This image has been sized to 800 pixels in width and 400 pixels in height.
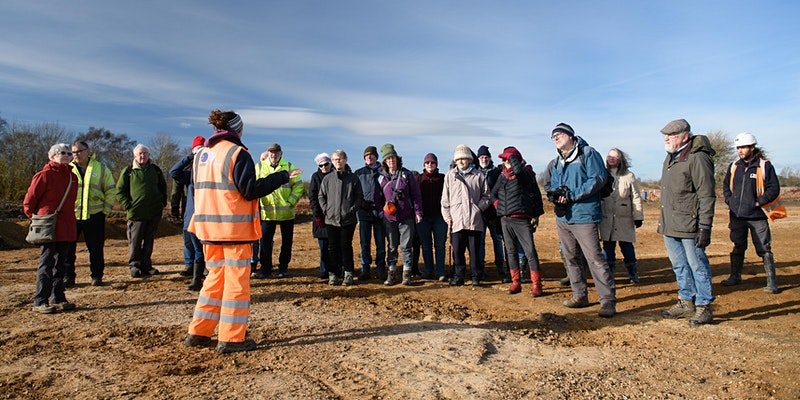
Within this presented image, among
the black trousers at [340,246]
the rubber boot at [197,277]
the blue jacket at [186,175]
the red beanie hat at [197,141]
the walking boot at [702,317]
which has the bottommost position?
the walking boot at [702,317]

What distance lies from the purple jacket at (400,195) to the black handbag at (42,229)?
13.8ft

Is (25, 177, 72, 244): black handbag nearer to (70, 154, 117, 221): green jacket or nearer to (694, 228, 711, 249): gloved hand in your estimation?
(70, 154, 117, 221): green jacket

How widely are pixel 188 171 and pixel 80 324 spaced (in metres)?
2.59

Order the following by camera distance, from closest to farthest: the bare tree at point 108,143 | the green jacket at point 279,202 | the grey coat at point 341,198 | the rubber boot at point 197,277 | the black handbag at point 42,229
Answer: the black handbag at point 42,229 → the rubber boot at point 197,277 → the grey coat at point 341,198 → the green jacket at point 279,202 → the bare tree at point 108,143

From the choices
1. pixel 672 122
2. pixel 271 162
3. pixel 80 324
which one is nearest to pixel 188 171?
pixel 271 162

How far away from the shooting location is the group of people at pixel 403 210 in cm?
412

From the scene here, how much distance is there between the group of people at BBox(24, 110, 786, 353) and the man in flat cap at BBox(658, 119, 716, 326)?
1 cm

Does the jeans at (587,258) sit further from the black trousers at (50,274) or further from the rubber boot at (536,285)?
the black trousers at (50,274)

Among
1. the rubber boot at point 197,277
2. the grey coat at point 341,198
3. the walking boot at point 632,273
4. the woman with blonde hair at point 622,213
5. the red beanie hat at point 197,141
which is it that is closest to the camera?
the red beanie hat at point 197,141

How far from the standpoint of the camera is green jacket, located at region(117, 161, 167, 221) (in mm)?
7609

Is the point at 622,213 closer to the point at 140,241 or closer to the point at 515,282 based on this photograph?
the point at 515,282

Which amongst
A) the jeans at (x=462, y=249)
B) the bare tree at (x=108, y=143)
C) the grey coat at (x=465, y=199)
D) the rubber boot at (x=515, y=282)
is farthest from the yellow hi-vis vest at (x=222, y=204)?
the bare tree at (x=108, y=143)

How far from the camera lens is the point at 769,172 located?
6.50 metres

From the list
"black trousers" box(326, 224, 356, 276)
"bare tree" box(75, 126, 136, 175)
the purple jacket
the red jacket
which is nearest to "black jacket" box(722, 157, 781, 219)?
the purple jacket
